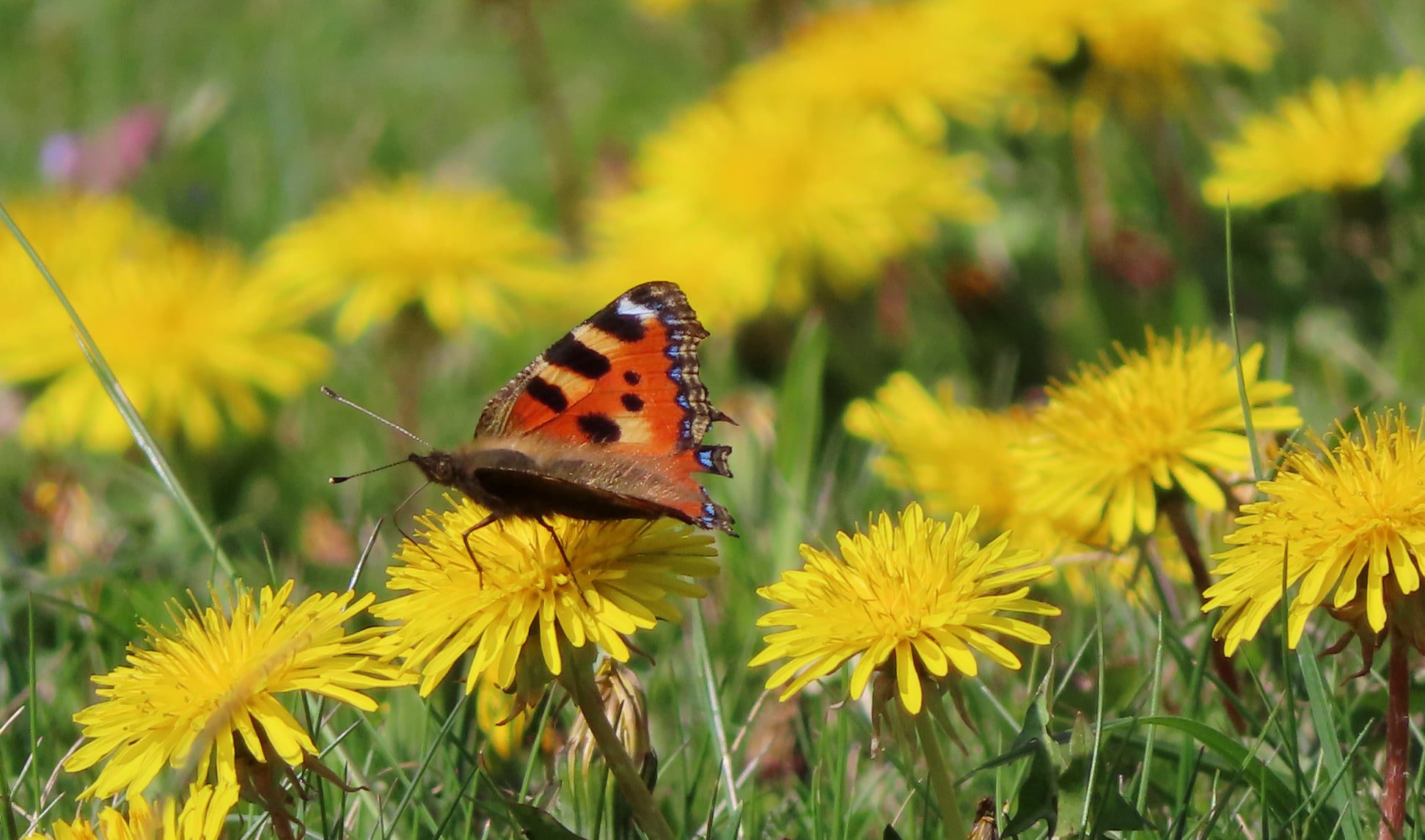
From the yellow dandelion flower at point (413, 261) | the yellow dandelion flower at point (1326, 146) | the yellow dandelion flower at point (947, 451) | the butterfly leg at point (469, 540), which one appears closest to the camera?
the butterfly leg at point (469, 540)

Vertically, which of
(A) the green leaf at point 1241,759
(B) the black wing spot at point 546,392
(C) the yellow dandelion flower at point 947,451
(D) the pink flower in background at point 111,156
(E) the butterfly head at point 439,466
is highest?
(D) the pink flower in background at point 111,156

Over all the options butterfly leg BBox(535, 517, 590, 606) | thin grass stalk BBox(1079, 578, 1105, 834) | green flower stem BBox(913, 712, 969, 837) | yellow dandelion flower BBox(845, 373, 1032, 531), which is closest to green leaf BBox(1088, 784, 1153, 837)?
thin grass stalk BBox(1079, 578, 1105, 834)

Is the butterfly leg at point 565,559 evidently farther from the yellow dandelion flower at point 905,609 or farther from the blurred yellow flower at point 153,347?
the blurred yellow flower at point 153,347

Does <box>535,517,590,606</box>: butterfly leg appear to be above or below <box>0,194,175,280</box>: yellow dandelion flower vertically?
below

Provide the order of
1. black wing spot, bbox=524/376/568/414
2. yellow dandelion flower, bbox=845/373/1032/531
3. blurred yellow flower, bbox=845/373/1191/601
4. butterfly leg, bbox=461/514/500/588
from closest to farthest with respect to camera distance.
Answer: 1. butterfly leg, bbox=461/514/500/588
2. black wing spot, bbox=524/376/568/414
3. blurred yellow flower, bbox=845/373/1191/601
4. yellow dandelion flower, bbox=845/373/1032/531

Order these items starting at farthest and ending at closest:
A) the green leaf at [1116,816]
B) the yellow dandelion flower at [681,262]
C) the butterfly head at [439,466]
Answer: the yellow dandelion flower at [681,262] < the butterfly head at [439,466] < the green leaf at [1116,816]

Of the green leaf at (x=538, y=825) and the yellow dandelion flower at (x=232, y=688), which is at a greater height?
the yellow dandelion flower at (x=232, y=688)

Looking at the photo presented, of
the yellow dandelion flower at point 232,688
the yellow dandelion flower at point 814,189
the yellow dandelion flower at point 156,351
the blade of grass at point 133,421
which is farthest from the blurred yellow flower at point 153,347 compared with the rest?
the yellow dandelion flower at point 232,688

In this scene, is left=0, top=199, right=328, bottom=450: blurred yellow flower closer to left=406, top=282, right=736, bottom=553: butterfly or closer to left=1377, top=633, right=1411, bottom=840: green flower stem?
left=406, top=282, right=736, bottom=553: butterfly
